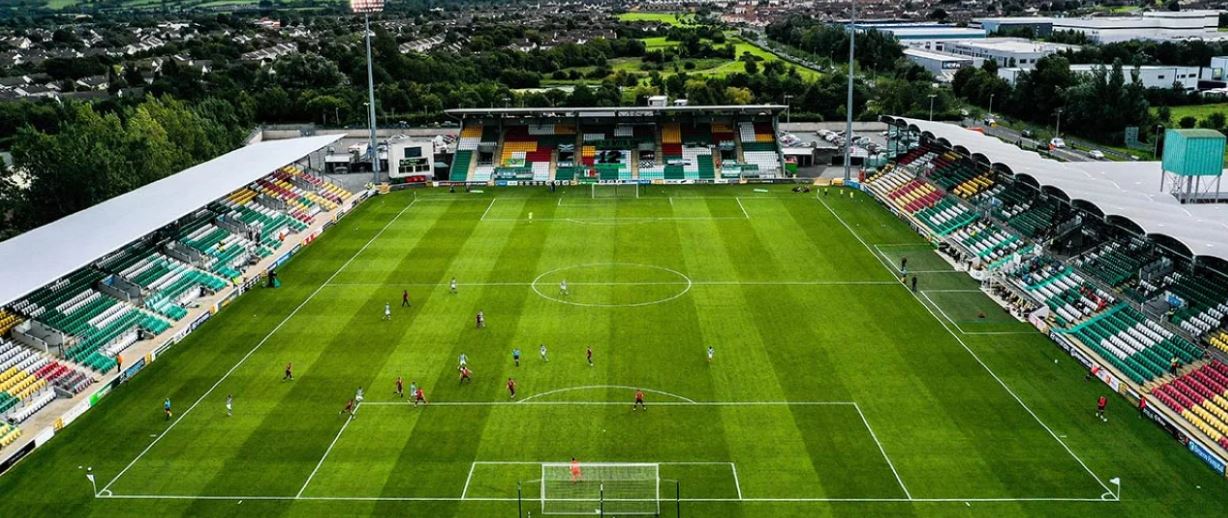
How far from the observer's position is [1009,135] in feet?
336

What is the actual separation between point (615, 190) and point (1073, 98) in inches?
2100

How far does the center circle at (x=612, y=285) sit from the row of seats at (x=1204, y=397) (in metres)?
23.7

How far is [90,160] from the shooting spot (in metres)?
63.2

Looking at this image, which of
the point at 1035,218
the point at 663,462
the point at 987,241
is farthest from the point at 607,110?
the point at 663,462

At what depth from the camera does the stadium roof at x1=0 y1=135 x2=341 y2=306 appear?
4162cm

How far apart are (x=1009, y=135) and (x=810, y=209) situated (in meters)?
41.1

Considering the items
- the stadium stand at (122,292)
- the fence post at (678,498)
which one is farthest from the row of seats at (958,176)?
the stadium stand at (122,292)

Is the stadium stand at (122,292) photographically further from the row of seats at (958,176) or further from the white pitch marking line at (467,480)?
the row of seats at (958,176)

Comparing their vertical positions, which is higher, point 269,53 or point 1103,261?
point 269,53

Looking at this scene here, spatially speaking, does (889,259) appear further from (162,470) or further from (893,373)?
(162,470)

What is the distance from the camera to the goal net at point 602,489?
1176 inches

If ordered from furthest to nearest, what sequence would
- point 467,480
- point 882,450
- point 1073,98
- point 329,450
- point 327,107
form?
1. point 327,107
2. point 1073,98
3. point 329,450
4. point 882,450
5. point 467,480

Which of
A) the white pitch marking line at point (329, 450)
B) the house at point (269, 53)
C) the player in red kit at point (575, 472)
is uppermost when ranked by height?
the house at point (269, 53)

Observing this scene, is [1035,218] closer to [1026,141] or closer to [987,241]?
[987,241]
